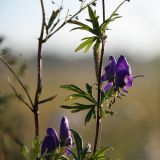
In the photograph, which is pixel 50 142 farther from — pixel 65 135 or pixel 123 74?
pixel 123 74

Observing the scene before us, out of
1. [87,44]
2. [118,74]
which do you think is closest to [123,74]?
[118,74]

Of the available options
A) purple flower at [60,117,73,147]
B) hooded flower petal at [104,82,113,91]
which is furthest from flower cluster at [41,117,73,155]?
hooded flower petal at [104,82,113,91]

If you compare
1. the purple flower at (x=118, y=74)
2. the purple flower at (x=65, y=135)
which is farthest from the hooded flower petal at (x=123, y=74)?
the purple flower at (x=65, y=135)

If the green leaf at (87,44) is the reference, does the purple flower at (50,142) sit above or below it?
below

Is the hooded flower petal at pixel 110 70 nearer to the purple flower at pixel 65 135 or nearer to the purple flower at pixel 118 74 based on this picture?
the purple flower at pixel 118 74

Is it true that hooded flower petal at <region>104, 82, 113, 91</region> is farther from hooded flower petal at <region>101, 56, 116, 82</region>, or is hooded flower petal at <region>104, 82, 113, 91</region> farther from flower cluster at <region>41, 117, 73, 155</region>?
flower cluster at <region>41, 117, 73, 155</region>

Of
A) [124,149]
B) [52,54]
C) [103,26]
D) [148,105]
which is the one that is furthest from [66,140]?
[52,54]

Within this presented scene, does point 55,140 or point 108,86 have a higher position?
point 108,86
